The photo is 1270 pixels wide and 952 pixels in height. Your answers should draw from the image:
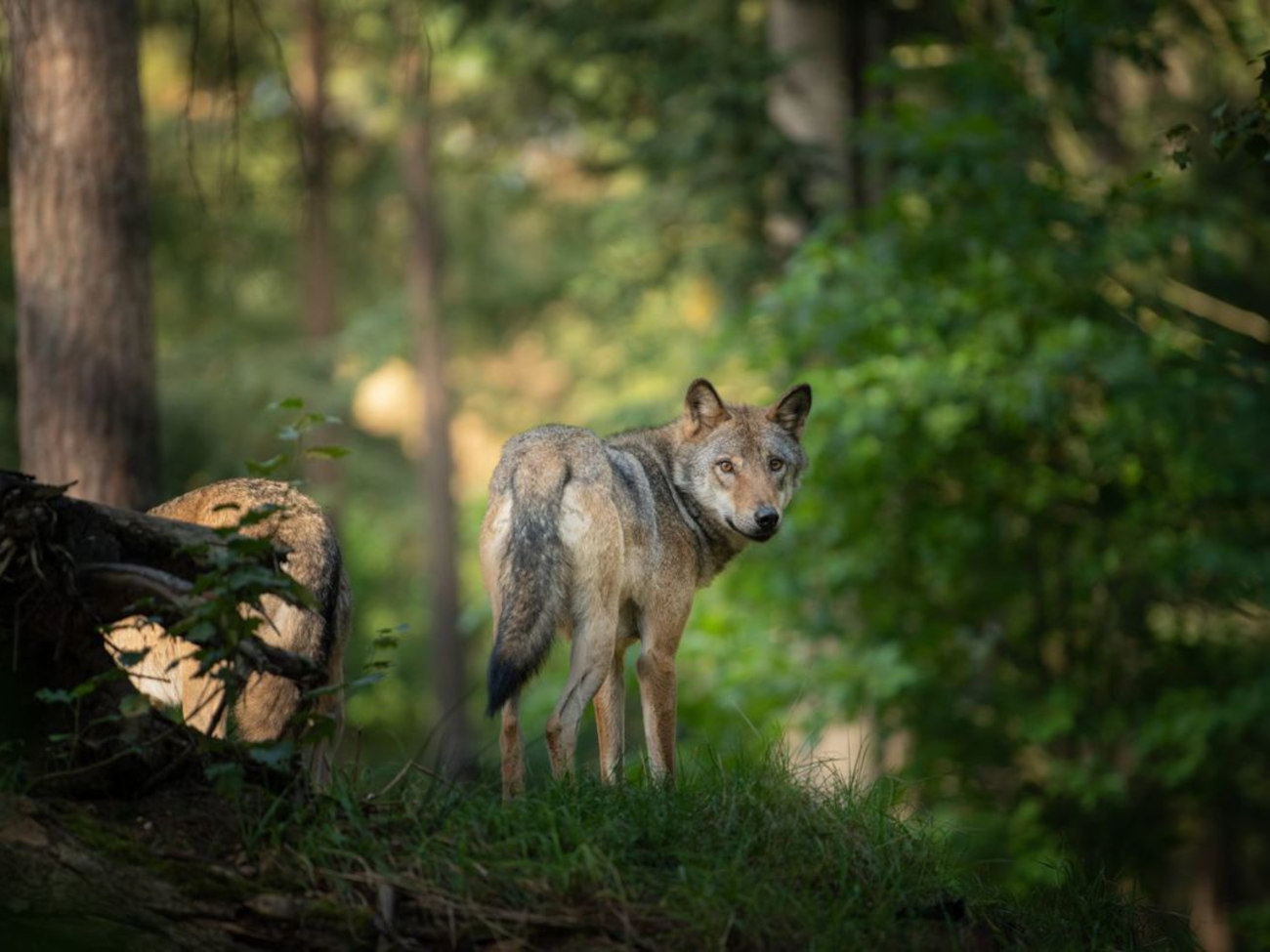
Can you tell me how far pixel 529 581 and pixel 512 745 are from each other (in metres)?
0.67

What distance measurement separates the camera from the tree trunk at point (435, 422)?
2388cm

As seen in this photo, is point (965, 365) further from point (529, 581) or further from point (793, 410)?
point (529, 581)

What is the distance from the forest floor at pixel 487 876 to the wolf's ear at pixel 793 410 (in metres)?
2.90

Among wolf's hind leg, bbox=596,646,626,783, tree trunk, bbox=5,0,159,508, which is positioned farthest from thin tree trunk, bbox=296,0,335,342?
wolf's hind leg, bbox=596,646,626,783

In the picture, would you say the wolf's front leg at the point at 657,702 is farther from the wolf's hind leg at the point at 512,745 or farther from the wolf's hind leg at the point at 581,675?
the wolf's hind leg at the point at 512,745

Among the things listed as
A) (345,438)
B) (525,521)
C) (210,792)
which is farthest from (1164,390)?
(345,438)

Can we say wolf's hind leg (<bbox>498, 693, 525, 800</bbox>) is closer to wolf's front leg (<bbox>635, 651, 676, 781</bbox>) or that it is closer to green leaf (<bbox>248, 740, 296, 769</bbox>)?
wolf's front leg (<bbox>635, 651, 676, 781</bbox>)

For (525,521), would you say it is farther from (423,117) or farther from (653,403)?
(423,117)

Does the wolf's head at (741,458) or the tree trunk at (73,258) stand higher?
the tree trunk at (73,258)

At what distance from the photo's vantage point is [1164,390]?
11.7 metres

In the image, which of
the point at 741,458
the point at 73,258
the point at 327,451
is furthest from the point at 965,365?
the point at 327,451

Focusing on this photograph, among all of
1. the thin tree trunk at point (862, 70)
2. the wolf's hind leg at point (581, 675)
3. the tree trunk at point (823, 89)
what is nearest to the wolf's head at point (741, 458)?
the wolf's hind leg at point (581, 675)

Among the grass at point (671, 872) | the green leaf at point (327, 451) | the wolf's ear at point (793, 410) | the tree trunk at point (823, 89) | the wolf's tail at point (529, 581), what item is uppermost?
the tree trunk at point (823, 89)

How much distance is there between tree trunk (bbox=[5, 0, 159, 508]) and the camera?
725 cm
